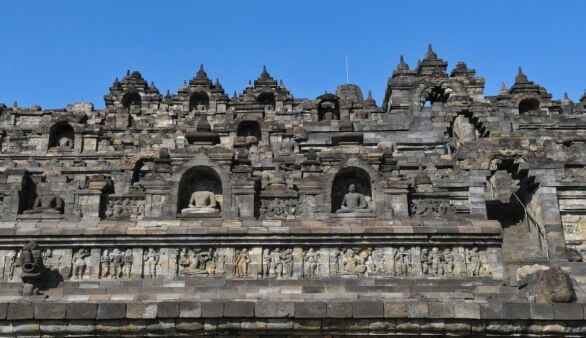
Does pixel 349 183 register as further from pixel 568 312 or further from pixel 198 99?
pixel 198 99

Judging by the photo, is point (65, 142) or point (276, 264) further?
point (65, 142)

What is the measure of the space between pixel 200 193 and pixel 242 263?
266cm

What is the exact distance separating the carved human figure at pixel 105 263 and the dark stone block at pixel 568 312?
1215 cm

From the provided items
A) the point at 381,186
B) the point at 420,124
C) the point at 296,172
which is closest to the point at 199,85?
the point at 420,124

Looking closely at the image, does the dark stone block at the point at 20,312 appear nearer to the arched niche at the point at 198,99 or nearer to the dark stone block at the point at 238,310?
the dark stone block at the point at 238,310

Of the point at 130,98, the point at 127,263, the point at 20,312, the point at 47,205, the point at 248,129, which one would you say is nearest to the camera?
the point at 20,312

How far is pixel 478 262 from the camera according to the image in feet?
66.4

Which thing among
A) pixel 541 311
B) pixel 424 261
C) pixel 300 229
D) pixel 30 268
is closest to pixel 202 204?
pixel 300 229

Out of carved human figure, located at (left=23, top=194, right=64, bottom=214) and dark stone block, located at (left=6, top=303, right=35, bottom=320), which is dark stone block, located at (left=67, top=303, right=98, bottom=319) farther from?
carved human figure, located at (left=23, top=194, right=64, bottom=214)

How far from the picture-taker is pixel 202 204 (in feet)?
71.1

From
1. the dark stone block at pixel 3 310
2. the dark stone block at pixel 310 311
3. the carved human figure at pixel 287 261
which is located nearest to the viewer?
the dark stone block at pixel 3 310

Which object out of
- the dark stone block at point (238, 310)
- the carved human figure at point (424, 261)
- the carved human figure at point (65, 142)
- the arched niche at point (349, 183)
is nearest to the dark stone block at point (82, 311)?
the dark stone block at point (238, 310)

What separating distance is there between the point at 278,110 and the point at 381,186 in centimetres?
1975

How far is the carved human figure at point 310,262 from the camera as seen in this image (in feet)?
66.4
